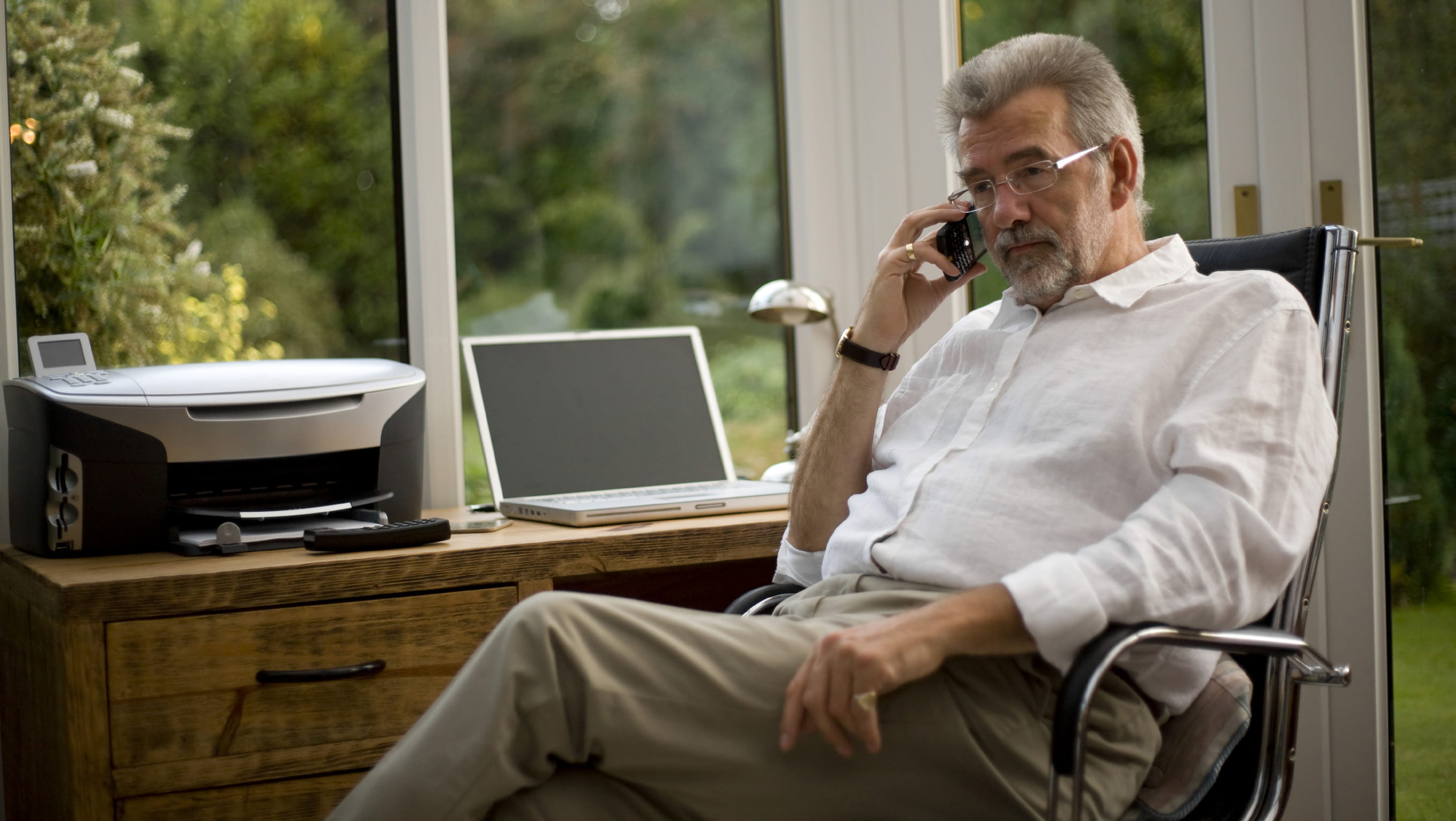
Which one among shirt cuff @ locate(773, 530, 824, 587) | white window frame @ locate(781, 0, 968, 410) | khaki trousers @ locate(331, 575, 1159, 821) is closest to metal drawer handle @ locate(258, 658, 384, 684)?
khaki trousers @ locate(331, 575, 1159, 821)

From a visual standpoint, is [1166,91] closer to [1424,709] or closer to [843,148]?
[843,148]

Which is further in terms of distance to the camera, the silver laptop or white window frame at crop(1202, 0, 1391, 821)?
the silver laptop

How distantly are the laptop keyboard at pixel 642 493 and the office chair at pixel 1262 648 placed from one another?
0.47 meters

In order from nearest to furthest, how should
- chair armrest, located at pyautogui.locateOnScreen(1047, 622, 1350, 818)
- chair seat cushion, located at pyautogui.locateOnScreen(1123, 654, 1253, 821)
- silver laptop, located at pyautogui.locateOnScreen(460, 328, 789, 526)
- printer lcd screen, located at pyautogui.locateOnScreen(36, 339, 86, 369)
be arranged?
chair armrest, located at pyautogui.locateOnScreen(1047, 622, 1350, 818)
chair seat cushion, located at pyautogui.locateOnScreen(1123, 654, 1253, 821)
printer lcd screen, located at pyautogui.locateOnScreen(36, 339, 86, 369)
silver laptop, located at pyautogui.locateOnScreen(460, 328, 789, 526)

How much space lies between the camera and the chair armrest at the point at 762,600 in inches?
59.6

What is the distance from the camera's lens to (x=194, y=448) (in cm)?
166

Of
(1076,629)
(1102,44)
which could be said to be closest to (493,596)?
(1076,629)

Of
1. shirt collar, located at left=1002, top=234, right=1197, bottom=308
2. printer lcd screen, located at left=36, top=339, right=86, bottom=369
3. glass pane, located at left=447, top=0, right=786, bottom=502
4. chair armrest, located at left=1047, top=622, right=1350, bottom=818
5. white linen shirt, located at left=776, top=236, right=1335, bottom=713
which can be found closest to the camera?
chair armrest, located at left=1047, top=622, right=1350, bottom=818

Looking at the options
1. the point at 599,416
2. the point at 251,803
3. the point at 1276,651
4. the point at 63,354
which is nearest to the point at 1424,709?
the point at 1276,651

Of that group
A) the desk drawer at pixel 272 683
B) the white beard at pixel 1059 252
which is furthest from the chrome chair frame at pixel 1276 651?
the desk drawer at pixel 272 683

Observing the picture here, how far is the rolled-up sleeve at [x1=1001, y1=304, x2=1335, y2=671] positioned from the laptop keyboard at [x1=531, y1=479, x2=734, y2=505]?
898 mm

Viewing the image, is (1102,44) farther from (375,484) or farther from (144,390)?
(144,390)

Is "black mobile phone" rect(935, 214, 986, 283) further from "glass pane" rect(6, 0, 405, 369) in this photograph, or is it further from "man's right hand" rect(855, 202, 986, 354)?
"glass pane" rect(6, 0, 405, 369)

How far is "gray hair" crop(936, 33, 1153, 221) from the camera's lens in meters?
1.44
